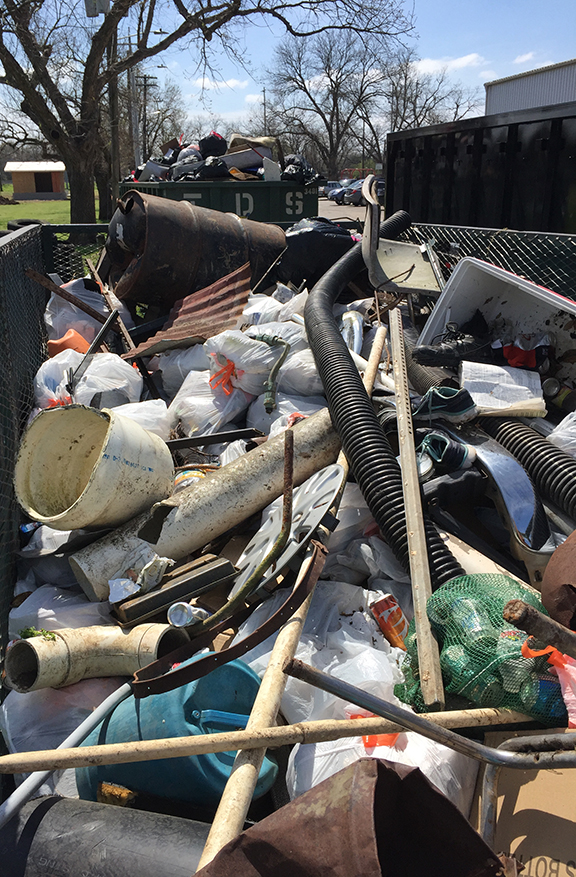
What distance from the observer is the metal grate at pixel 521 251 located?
373 cm

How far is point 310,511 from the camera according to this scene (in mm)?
2604

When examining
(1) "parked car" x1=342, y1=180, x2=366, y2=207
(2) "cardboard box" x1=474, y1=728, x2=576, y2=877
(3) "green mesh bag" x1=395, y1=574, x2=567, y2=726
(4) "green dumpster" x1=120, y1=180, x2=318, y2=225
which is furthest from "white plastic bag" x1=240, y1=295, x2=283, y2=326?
(1) "parked car" x1=342, y1=180, x2=366, y2=207

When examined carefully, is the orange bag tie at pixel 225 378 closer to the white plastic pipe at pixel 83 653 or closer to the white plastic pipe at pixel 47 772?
the white plastic pipe at pixel 83 653

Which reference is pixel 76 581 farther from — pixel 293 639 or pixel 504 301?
pixel 504 301

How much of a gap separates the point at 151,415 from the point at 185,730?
6.88 ft

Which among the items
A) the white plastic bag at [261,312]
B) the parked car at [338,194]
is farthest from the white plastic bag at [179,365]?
the parked car at [338,194]

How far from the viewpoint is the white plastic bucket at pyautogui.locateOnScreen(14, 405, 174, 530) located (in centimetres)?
255

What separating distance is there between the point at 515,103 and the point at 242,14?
17304 mm

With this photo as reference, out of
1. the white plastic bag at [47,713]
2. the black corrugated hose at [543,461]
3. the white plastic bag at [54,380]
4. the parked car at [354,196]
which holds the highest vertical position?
the parked car at [354,196]

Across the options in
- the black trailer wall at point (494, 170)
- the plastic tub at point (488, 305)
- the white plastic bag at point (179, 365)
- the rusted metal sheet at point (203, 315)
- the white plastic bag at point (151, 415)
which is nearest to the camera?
the white plastic bag at point (151, 415)

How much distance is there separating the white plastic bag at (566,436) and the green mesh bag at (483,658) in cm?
100

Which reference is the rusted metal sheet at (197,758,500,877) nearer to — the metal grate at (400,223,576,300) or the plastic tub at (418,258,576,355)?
the plastic tub at (418,258,576,355)

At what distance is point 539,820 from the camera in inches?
62.8

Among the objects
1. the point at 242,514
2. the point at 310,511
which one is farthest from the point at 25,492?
the point at 310,511
